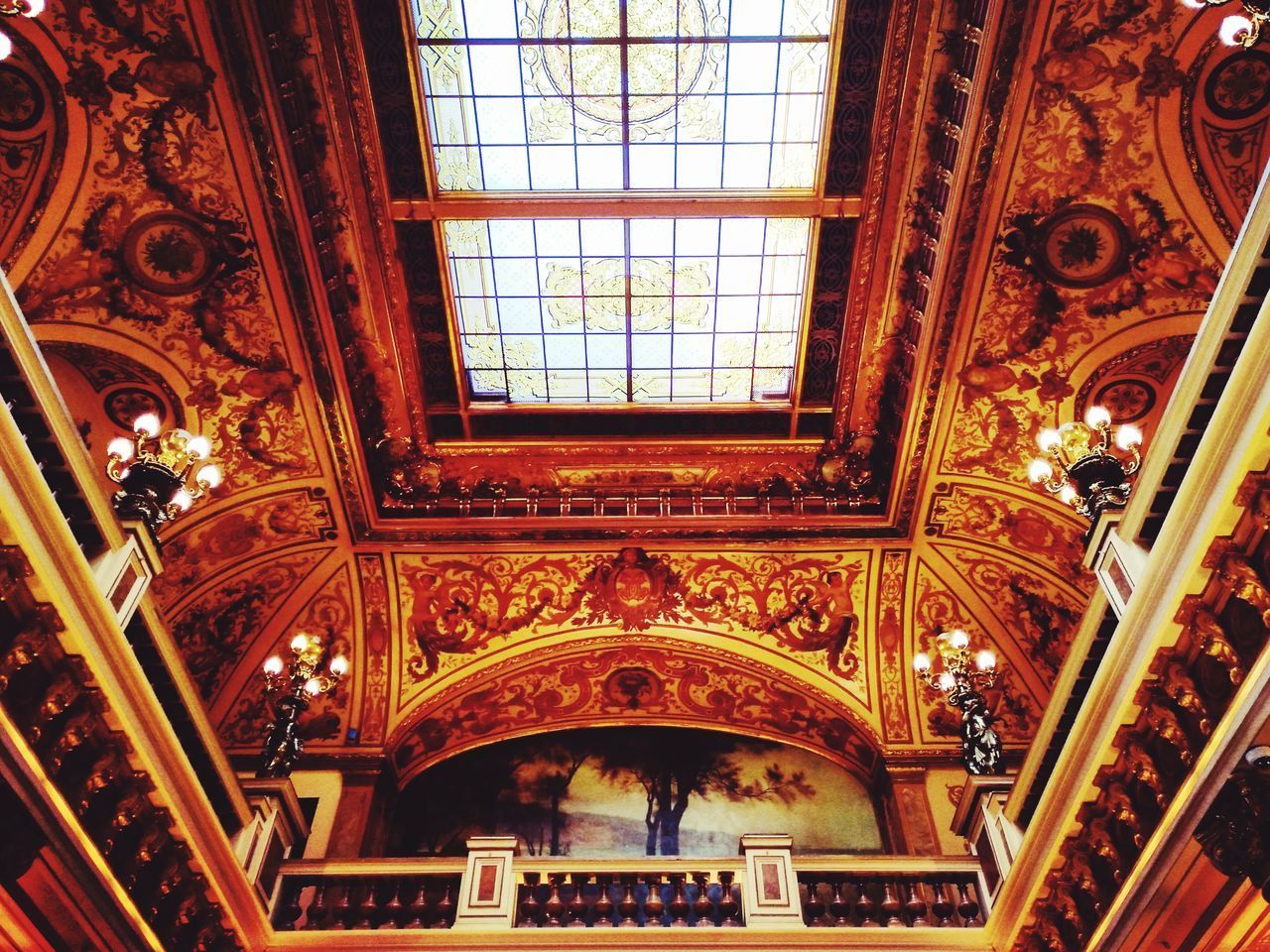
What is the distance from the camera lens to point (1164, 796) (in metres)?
4.82

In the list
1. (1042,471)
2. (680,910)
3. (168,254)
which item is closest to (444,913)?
(680,910)

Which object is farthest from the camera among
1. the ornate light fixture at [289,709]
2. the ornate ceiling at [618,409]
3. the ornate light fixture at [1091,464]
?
the ornate ceiling at [618,409]

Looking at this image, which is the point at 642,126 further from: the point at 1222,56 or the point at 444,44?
the point at 1222,56

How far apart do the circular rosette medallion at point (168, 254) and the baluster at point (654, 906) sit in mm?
5990

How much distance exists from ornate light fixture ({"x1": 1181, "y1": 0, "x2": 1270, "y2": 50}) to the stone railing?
5182 millimetres

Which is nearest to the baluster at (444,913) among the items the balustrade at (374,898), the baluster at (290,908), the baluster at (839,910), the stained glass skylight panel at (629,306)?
the balustrade at (374,898)

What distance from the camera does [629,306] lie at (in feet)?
30.9

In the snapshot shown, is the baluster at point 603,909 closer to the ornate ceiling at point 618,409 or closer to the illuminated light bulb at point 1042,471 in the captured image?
the ornate ceiling at point 618,409

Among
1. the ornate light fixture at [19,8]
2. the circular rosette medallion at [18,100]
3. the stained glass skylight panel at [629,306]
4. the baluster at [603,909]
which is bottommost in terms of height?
the baluster at [603,909]

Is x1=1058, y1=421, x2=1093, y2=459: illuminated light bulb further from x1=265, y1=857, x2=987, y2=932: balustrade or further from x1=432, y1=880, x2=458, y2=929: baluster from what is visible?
x1=432, y1=880, x2=458, y2=929: baluster

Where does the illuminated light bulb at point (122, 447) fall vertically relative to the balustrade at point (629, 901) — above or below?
above

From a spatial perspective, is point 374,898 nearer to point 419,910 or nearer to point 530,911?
point 419,910

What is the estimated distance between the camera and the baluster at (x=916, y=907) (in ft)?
21.0

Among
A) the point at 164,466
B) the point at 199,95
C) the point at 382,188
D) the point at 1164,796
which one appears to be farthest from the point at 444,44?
the point at 1164,796
